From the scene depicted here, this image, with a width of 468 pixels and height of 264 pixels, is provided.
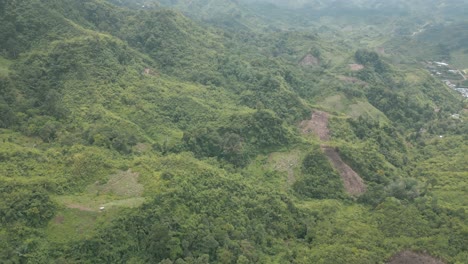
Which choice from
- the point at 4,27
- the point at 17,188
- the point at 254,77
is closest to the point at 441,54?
the point at 254,77

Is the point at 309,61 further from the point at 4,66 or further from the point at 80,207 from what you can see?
the point at 80,207

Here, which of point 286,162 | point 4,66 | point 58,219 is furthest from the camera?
point 4,66

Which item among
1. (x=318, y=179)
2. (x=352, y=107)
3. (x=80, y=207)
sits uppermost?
(x=80, y=207)

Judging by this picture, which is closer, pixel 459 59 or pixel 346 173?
pixel 346 173

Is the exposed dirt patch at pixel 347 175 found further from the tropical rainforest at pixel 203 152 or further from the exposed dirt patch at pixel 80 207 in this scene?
the exposed dirt patch at pixel 80 207

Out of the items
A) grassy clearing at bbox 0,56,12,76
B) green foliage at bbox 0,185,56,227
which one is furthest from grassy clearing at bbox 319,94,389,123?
green foliage at bbox 0,185,56,227

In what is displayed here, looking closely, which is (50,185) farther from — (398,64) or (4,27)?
(398,64)

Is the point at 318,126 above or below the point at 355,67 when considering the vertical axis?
above

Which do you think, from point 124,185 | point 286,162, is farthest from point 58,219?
point 286,162
